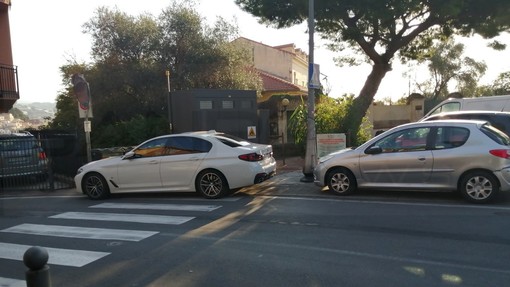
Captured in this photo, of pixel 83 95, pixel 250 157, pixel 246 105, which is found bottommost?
pixel 250 157

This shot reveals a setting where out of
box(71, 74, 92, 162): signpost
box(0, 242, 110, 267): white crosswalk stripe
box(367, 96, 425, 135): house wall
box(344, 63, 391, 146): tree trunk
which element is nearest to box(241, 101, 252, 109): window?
box(344, 63, 391, 146): tree trunk

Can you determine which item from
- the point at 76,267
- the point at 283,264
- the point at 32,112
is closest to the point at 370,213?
the point at 283,264

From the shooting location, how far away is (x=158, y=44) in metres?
21.1

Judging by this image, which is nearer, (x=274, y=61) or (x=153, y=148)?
(x=153, y=148)

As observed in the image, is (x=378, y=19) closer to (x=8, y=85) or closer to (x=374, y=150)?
(x=374, y=150)

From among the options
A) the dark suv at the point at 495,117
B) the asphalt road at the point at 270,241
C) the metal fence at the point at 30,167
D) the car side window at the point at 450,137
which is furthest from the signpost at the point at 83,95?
the dark suv at the point at 495,117

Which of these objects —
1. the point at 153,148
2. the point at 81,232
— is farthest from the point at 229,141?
the point at 81,232

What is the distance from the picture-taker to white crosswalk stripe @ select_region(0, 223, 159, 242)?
6.90 meters

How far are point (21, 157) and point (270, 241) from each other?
30.2 ft

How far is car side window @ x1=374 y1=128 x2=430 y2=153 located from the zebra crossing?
355cm

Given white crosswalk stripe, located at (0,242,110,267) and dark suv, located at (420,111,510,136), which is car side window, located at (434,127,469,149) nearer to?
dark suv, located at (420,111,510,136)

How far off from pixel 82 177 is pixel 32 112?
68.9 meters

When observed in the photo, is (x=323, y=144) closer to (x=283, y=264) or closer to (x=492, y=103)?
(x=492, y=103)

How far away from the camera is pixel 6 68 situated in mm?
16547
